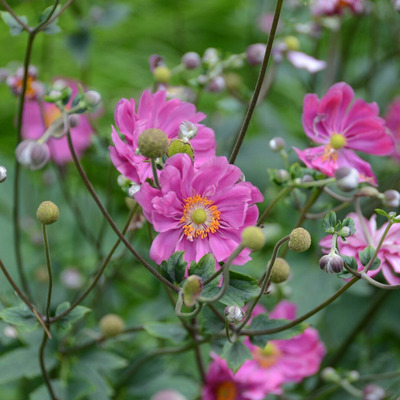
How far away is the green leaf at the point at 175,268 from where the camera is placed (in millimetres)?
617

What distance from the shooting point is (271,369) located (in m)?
0.99

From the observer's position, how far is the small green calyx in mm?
643

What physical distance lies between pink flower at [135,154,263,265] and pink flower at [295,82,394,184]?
0.15 meters

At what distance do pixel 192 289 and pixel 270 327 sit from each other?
0.74 feet

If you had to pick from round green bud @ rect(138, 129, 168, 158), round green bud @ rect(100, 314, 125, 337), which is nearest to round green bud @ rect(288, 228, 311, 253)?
round green bud @ rect(138, 129, 168, 158)

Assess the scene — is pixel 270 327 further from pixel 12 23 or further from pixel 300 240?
pixel 12 23

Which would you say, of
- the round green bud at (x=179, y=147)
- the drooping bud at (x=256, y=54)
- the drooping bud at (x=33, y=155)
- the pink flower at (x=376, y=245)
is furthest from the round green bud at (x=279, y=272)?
the drooping bud at (x=256, y=54)

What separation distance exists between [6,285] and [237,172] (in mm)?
614

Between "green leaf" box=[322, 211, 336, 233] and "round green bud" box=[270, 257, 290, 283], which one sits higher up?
"green leaf" box=[322, 211, 336, 233]

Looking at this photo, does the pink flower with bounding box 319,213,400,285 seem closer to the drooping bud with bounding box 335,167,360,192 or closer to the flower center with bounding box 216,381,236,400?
the drooping bud with bounding box 335,167,360,192

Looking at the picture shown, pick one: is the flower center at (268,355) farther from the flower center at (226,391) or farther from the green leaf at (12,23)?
the green leaf at (12,23)

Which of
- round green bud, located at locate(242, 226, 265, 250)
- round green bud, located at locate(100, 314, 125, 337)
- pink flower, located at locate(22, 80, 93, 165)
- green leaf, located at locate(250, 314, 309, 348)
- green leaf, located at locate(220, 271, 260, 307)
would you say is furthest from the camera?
pink flower, located at locate(22, 80, 93, 165)

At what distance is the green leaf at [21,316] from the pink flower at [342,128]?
382 millimetres

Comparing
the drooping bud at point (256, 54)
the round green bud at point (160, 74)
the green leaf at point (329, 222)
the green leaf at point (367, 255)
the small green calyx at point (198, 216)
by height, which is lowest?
the green leaf at point (367, 255)
